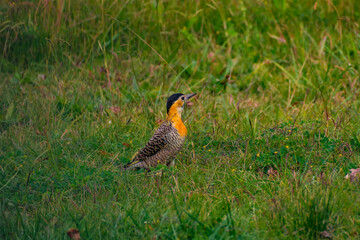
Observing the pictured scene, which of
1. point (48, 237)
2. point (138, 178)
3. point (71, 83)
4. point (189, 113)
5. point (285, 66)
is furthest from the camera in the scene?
point (285, 66)

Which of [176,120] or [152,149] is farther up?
[176,120]

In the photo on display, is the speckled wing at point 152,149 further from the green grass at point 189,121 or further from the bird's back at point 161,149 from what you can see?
the green grass at point 189,121

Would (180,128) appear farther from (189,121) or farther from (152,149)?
(189,121)

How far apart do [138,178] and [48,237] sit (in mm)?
1329

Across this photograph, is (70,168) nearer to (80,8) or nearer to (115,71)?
(115,71)

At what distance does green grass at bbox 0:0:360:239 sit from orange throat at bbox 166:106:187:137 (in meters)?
0.30

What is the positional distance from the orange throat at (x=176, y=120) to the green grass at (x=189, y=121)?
30 cm

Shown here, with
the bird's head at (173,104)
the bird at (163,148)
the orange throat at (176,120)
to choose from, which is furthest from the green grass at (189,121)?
the bird's head at (173,104)

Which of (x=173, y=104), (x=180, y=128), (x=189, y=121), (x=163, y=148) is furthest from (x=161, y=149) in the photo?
(x=189, y=121)

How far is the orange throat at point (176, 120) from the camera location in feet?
15.9

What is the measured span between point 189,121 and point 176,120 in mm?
946

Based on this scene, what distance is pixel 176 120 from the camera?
4.94m

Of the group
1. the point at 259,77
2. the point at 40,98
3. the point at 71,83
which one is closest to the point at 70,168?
the point at 40,98

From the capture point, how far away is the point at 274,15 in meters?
8.05
